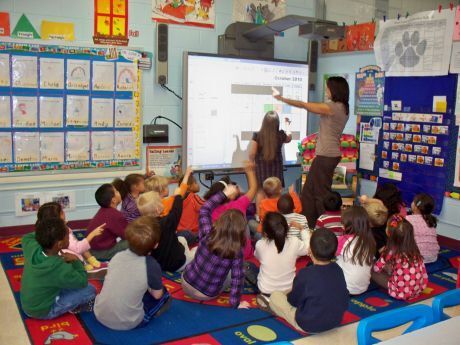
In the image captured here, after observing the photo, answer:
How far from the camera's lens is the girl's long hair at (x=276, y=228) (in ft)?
9.99

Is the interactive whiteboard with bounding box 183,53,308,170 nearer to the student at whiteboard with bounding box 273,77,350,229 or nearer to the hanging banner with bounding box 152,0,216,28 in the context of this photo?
the hanging banner with bounding box 152,0,216,28

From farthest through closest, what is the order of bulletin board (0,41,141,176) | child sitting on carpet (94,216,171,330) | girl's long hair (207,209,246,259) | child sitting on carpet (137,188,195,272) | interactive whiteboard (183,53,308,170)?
interactive whiteboard (183,53,308,170)
bulletin board (0,41,141,176)
child sitting on carpet (137,188,195,272)
girl's long hair (207,209,246,259)
child sitting on carpet (94,216,171,330)

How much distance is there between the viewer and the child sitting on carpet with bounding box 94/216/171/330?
2.58 metres

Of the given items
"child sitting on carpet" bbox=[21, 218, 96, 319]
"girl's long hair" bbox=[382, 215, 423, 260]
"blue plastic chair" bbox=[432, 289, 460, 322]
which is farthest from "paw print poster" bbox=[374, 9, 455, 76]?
"child sitting on carpet" bbox=[21, 218, 96, 319]

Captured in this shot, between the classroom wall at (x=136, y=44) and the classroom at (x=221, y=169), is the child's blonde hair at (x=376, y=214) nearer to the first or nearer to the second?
the classroom at (x=221, y=169)

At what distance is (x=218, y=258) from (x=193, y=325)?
40 cm

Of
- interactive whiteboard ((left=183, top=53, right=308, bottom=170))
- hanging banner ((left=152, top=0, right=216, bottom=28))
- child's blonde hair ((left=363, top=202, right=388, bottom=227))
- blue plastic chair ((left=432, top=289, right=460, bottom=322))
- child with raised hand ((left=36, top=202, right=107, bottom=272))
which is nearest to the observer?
blue plastic chair ((left=432, top=289, right=460, bottom=322))

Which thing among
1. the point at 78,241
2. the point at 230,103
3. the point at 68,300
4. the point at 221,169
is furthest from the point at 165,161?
the point at 68,300

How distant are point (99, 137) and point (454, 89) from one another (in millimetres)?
3277

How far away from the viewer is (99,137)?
4.75 metres

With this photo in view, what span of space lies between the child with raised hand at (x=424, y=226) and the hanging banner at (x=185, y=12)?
2771 millimetres

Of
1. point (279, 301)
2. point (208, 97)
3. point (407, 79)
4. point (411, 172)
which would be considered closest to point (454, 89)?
point (407, 79)

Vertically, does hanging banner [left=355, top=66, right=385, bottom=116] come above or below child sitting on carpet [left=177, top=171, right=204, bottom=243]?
above

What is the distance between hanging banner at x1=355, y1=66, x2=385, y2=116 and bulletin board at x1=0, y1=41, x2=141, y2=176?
90.9 inches
